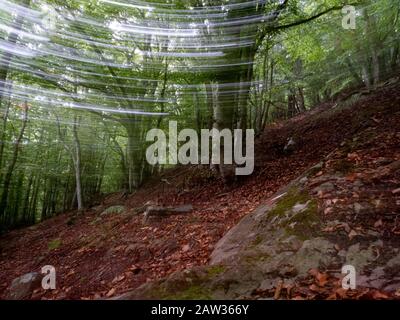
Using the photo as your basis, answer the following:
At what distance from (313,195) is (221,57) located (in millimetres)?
5474

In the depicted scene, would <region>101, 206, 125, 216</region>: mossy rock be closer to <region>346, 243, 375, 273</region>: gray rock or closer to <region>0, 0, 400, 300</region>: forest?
<region>0, 0, 400, 300</region>: forest

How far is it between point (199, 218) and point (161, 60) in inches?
297

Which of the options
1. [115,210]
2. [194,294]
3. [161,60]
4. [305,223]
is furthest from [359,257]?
[161,60]

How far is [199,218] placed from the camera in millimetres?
6031

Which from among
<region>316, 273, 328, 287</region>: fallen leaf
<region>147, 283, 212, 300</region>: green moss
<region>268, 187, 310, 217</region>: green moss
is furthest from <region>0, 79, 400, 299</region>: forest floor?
<region>147, 283, 212, 300</region>: green moss

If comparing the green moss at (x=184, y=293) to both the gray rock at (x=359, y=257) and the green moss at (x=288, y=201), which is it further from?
the green moss at (x=288, y=201)

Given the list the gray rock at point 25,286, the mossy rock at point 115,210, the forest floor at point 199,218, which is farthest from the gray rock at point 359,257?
the mossy rock at point 115,210

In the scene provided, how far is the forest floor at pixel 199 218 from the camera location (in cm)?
423

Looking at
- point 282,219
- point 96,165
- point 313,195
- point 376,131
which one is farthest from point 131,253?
point 96,165

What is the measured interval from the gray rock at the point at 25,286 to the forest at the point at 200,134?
0.19 ft

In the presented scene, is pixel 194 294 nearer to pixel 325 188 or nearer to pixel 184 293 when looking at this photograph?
pixel 184 293

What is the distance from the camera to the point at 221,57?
8.05 meters

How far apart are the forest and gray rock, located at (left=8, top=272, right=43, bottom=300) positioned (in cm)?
6
